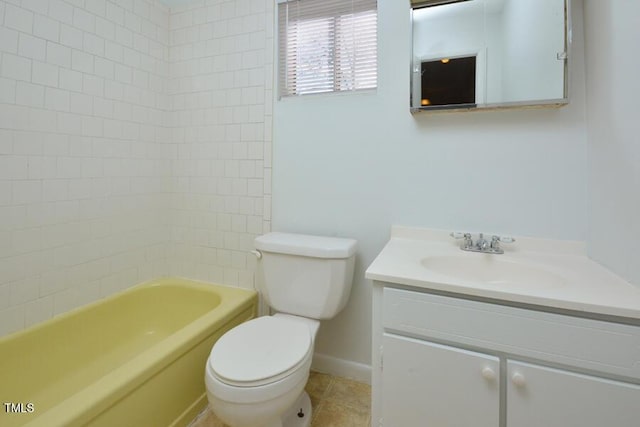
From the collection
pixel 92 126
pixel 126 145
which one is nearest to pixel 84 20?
pixel 92 126

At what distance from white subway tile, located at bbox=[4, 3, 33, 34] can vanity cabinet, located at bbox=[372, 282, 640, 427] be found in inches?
72.1

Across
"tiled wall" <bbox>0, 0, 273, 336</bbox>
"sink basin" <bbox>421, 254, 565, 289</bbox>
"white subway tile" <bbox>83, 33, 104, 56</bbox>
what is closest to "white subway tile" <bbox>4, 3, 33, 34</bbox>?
"tiled wall" <bbox>0, 0, 273, 336</bbox>

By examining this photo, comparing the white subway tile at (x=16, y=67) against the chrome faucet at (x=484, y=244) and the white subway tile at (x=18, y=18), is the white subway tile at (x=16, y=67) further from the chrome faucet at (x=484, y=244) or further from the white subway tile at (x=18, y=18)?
the chrome faucet at (x=484, y=244)

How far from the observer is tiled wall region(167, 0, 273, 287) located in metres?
1.77

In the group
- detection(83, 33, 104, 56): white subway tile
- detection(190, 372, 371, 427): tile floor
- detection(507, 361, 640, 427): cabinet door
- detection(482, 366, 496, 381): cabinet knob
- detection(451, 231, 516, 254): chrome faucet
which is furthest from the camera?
detection(83, 33, 104, 56): white subway tile

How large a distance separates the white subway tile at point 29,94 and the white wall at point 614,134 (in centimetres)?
225

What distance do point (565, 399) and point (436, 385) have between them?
13.1 inches

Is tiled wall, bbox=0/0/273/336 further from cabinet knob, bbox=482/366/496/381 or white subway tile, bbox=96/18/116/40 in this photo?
cabinet knob, bbox=482/366/496/381

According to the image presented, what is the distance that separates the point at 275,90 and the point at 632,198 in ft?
5.22

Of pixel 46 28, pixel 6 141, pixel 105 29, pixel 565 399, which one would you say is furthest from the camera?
pixel 105 29

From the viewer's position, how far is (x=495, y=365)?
899 millimetres

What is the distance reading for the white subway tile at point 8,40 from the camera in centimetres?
125

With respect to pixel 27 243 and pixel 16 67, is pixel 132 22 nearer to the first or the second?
pixel 16 67

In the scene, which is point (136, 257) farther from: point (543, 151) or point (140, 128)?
point (543, 151)
